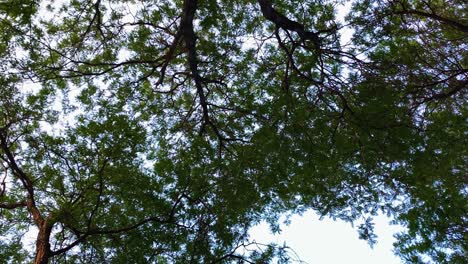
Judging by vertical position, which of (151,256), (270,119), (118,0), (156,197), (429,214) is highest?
(118,0)

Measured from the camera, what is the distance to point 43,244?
5.16 meters

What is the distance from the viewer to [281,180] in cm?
626

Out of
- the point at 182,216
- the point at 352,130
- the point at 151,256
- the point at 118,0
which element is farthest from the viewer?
the point at 118,0

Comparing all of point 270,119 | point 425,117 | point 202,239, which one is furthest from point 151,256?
point 425,117

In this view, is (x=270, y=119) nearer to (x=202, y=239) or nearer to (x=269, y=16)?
(x=269, y=16)

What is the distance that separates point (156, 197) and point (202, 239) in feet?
3.67

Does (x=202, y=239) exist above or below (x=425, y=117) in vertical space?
below

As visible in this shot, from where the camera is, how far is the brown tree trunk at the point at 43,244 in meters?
5.04

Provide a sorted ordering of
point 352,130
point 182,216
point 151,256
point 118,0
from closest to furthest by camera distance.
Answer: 1. point 151,256
2. point 182,216
3. point 352,130
4. point 118,0

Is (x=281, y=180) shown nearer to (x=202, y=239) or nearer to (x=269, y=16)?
(x=202, y=239)

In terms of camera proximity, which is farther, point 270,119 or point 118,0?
point 118,0

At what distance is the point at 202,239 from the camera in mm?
5375

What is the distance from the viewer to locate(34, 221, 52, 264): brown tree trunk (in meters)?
5.04

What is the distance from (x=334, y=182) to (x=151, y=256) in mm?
3140
